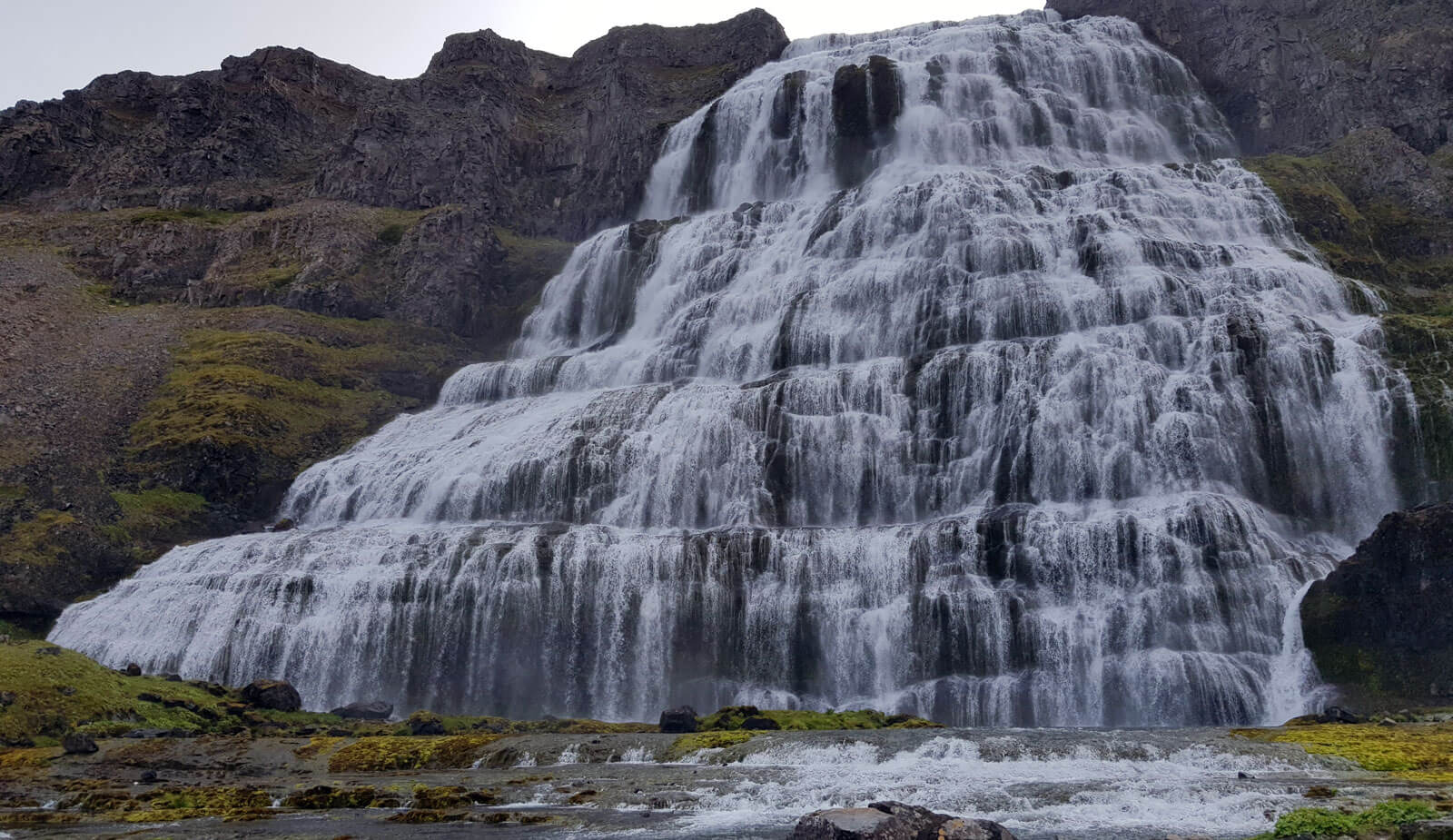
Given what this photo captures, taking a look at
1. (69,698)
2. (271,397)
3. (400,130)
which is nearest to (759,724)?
(69,698)

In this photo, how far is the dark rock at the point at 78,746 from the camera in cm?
2903

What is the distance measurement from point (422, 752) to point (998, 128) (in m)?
59.7

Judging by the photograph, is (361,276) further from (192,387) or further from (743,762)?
(743,762)

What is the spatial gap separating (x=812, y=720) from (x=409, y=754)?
1128 cm

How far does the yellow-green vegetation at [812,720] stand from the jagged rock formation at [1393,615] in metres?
12.9

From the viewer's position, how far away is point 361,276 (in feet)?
268

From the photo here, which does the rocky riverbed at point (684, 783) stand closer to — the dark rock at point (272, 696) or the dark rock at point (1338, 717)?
the dark rock at point (1338, 717)

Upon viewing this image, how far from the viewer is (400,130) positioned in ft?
324

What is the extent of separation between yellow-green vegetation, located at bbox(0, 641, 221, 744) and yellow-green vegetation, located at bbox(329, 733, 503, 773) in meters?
7.62

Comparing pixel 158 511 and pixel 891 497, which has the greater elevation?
pixel 158 511

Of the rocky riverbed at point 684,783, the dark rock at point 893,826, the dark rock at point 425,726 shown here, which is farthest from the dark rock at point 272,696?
the dark rock at point 893,826

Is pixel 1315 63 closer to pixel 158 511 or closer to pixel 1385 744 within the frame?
pixel 1385 744

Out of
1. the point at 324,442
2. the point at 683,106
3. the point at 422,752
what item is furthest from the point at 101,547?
the point at 683,106

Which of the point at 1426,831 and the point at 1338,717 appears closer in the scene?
the point at 1426,831
